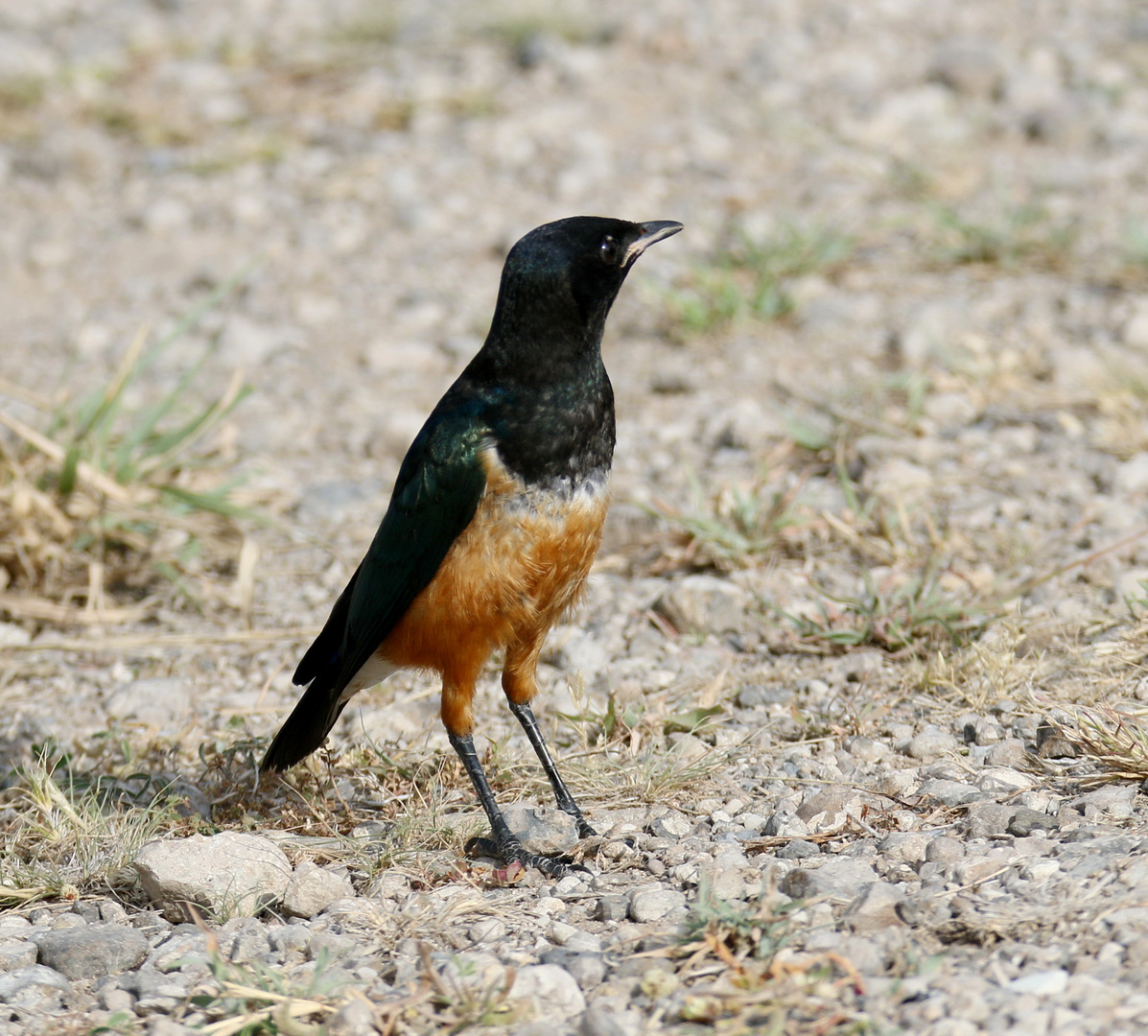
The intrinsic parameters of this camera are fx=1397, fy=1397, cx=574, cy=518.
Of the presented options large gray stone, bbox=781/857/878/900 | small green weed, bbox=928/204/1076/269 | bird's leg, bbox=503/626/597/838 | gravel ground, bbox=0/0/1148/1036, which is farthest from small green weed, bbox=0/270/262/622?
small green weed, bbox=928/204/1076/269

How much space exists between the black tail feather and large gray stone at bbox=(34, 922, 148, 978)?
2.61ft

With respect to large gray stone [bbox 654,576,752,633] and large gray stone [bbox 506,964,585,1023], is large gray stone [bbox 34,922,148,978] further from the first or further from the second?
large gray stone [bbox 654,576,752,633]

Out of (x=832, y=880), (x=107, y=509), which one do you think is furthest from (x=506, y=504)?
(x=107, y=509)

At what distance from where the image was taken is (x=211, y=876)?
3.47 metres

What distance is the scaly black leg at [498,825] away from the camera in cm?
365

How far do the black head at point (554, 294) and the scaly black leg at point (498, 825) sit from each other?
1.08 metres

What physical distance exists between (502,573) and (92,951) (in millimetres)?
1375

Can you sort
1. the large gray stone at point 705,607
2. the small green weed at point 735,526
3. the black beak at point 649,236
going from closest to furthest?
the black beak at point 649,236
the large gray stone at point 705,607
the small green weed at point 735,526

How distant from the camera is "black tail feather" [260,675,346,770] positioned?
399 cm

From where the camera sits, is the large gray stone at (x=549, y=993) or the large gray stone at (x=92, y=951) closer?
the large gray stone at (x=549, y=993)

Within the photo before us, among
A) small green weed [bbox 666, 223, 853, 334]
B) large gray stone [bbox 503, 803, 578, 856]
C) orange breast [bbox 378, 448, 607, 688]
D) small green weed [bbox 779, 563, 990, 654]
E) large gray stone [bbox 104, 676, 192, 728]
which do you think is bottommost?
large gray stone [bbox 104, 676, 192, 728]

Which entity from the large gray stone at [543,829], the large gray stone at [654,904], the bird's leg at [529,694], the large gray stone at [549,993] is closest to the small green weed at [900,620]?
the bird's leg at [529,694]

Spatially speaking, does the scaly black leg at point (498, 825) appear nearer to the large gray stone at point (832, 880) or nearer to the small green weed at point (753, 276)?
the large gray stone at point (832, 880)

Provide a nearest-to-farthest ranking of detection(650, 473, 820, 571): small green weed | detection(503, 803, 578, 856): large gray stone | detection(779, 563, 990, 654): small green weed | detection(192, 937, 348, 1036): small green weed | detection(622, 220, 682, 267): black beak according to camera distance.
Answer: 1. detection(192, 937, 348, 1036): small green weed
2. detection(503, 803, 578, 856): large gray stone
3. detection(622, 220, 682, 267): black beak
4. detection(779, 563, 990, 654): small green weed
5. detection(650, 473, 820, 571): small green weed
